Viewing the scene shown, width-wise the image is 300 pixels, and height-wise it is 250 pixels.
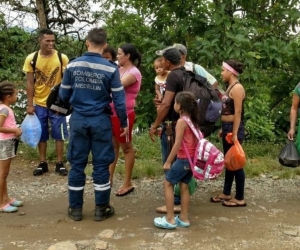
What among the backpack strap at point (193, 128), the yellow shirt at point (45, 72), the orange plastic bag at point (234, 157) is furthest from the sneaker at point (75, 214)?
the yellow shirt at point (45, 72)

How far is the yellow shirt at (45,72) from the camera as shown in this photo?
5887 millimetres

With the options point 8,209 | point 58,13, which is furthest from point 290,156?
point 58,13

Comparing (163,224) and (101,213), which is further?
Answer: (101,213)

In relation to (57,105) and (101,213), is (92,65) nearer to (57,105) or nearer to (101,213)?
(57,105)

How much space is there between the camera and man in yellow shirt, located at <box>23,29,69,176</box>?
588cm

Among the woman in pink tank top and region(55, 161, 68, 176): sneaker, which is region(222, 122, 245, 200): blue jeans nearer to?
the woman in pink tank top

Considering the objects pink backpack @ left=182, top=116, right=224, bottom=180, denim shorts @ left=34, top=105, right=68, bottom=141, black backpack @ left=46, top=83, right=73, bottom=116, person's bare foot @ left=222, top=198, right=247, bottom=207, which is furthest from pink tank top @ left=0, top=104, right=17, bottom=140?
person's bare foot @ left=222, top=198, right=247, bottom=207

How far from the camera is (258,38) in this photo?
7129mm

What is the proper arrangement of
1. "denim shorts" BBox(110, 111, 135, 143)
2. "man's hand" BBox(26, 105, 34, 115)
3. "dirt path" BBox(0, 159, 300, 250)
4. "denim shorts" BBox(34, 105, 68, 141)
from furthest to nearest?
"denim shorts" BBox(34, 105, 68, 141) < "man's hand" BBox(26, 105, 34, 115) < "denim shorts" BBox(110, 111, 135, 143) < "dirt path" BBox(0, 159, 300, 250)

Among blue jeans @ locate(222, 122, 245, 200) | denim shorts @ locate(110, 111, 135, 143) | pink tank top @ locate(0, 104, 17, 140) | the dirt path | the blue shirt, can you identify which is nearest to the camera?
the dirt path

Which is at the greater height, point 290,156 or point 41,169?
point 290,156

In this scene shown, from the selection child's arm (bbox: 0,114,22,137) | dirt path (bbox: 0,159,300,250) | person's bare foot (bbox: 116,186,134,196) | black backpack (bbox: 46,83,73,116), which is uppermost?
black backpack (bbox: 46,83,73,116)

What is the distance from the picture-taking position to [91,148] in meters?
4.46

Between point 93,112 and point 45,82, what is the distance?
6.26ft
